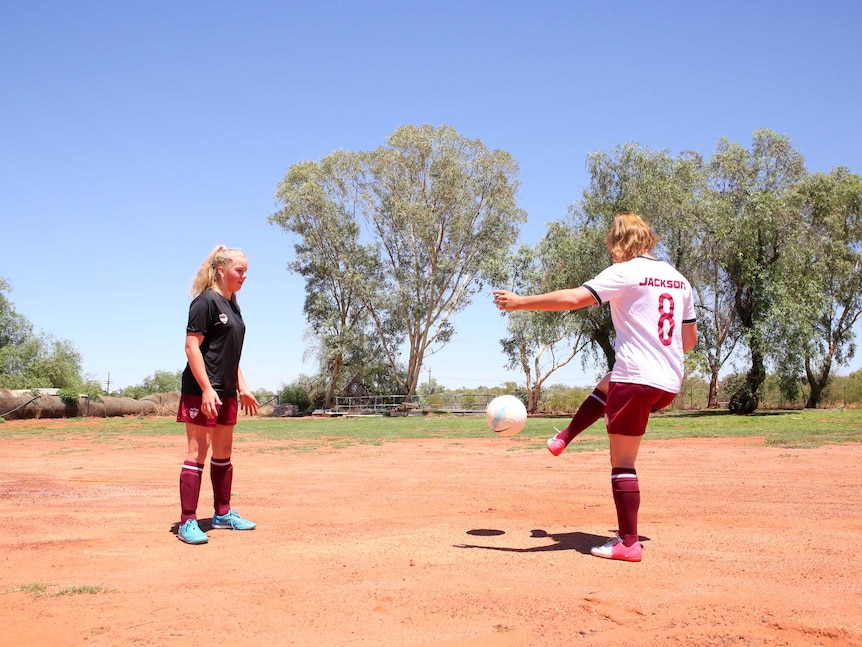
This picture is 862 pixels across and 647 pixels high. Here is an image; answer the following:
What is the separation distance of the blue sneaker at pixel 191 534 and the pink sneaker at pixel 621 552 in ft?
9.22

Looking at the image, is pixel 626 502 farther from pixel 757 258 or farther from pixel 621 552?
pixel 757 258

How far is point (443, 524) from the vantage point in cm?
564

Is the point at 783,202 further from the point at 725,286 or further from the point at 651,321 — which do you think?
the point at 651,321

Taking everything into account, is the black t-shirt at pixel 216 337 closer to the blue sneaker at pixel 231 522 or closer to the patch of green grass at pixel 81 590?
the blue sneaker at pixel 231 522

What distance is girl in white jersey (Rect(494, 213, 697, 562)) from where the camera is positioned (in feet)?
15.1

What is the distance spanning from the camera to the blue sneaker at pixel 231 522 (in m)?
5.68

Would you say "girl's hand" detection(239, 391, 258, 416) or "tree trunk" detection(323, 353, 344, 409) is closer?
"girl's hand" detection(239, 391, 258, 416)

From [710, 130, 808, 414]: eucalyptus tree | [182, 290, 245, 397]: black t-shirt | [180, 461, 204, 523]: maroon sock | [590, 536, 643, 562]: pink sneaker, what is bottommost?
[590, 536, 643, 562]: pink sneaker

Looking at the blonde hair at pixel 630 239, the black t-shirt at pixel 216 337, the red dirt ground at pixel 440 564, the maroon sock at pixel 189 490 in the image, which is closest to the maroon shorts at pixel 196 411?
the black t-shirt at pixel 216 337

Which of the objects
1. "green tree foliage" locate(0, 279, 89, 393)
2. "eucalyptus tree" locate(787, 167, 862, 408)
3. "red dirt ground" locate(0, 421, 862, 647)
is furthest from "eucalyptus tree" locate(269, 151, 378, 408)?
"red dirt ground" locate(0, 421, 862, 647)

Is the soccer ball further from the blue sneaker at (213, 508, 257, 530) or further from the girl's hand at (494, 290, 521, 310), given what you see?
the blue sneaker at (213, 508, 257, 530)

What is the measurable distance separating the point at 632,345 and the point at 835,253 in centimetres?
4262

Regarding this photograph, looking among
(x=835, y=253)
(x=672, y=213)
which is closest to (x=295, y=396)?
(x=672, y=213)

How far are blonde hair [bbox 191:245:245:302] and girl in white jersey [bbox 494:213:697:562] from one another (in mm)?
2425
